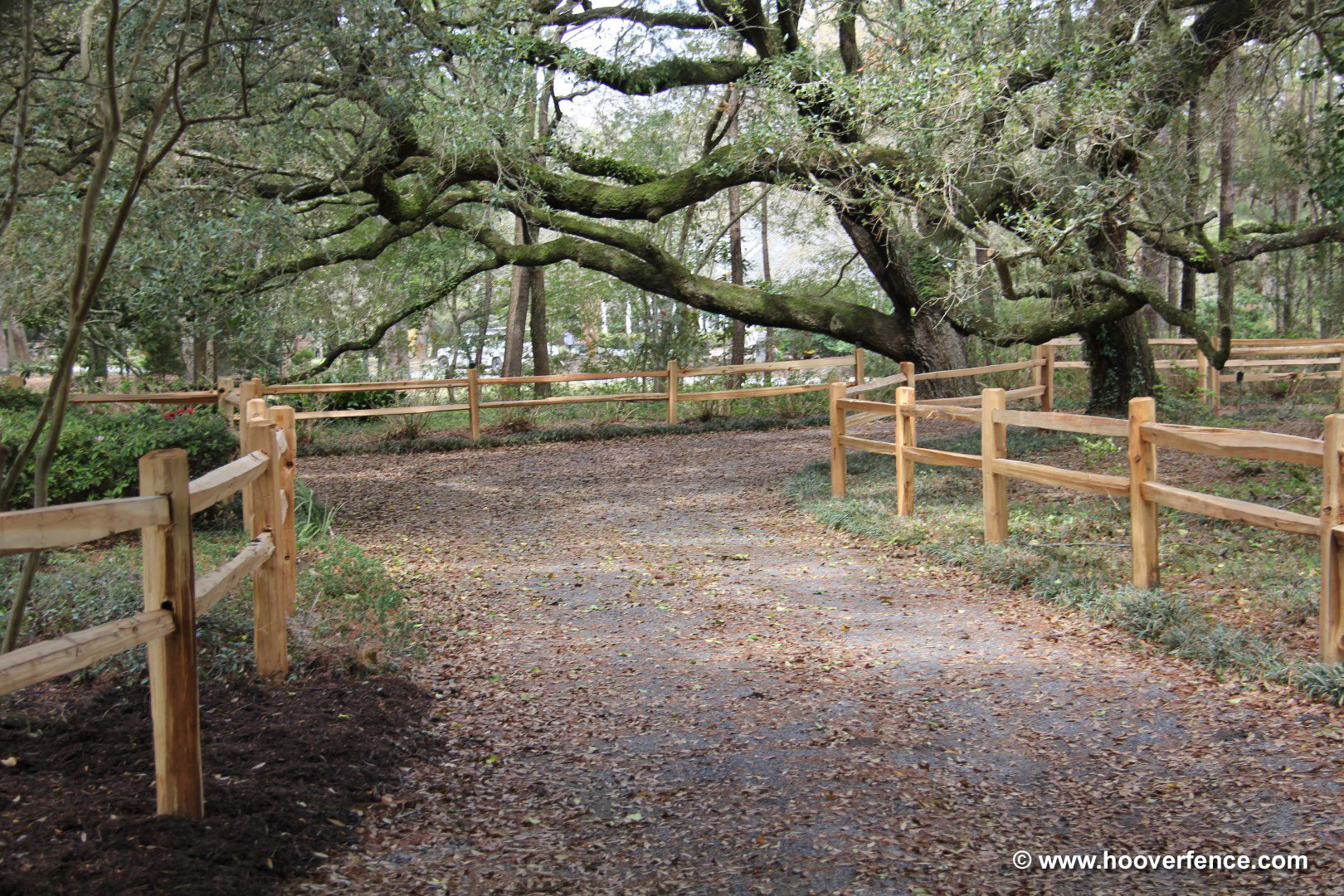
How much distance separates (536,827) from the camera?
3.55m

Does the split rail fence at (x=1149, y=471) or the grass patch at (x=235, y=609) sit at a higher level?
the split rail fence at (x=1149, y=471)

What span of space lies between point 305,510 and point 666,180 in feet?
21.1

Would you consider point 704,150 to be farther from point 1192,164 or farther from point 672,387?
point 1192,164

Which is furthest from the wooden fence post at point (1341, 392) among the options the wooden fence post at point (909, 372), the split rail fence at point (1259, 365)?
the wooden fence post at point (909, 372)

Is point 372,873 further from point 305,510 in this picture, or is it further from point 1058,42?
point 1058,42

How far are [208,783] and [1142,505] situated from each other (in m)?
4.99

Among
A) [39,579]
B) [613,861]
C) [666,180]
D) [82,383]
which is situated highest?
[666,180]

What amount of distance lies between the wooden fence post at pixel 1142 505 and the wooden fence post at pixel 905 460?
9.83 ft

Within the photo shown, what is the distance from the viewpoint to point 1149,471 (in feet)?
19.3

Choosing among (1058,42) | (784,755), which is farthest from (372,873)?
(1058,42)

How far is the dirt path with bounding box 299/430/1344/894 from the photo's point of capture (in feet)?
10.7

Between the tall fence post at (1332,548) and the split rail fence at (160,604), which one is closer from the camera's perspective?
the split rail fence at (160,604)

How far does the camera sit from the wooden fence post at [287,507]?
5.34 metres

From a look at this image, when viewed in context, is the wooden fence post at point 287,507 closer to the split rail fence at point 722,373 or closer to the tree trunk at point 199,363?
the split rail fence at point 722,373
